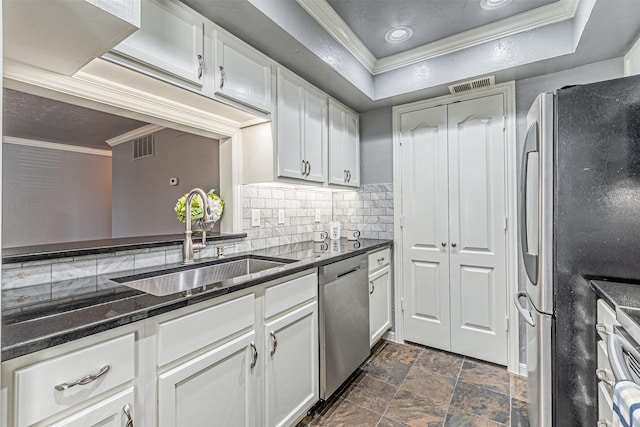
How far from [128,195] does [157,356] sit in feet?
12.4

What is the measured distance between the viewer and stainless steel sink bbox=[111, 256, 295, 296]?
4.62 feet

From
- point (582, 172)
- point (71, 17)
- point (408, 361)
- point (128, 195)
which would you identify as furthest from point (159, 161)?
point (582, 172)

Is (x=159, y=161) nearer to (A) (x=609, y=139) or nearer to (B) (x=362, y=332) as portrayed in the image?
(B) (x=362, y=332)

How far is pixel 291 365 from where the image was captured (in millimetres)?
1538

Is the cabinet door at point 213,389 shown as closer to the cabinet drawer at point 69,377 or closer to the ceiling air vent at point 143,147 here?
the cabinet drawer at point 69,377

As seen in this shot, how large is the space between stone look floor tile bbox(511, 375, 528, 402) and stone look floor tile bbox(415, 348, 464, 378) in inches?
13.5

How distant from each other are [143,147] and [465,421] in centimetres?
419

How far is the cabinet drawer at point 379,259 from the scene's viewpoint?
2.38 metres

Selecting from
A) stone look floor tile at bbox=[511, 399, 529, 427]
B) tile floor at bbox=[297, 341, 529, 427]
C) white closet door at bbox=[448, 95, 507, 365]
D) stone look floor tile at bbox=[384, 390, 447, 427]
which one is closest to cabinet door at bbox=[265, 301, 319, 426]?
tile floor at bbox=[297, 341, 529, 427]

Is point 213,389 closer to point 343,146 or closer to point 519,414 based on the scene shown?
point 519,414

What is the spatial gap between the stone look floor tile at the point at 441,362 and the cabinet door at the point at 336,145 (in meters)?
1.59

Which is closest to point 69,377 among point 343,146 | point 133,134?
point 343,146

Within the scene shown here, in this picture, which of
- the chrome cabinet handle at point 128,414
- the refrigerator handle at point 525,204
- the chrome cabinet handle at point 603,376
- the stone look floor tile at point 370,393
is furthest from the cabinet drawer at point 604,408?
the chrome cabinet handle at point 128,414

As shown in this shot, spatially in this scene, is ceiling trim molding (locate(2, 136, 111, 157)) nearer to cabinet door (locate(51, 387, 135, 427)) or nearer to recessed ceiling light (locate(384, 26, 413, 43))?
cabinet door (locate(51, 387, 135, 427))
